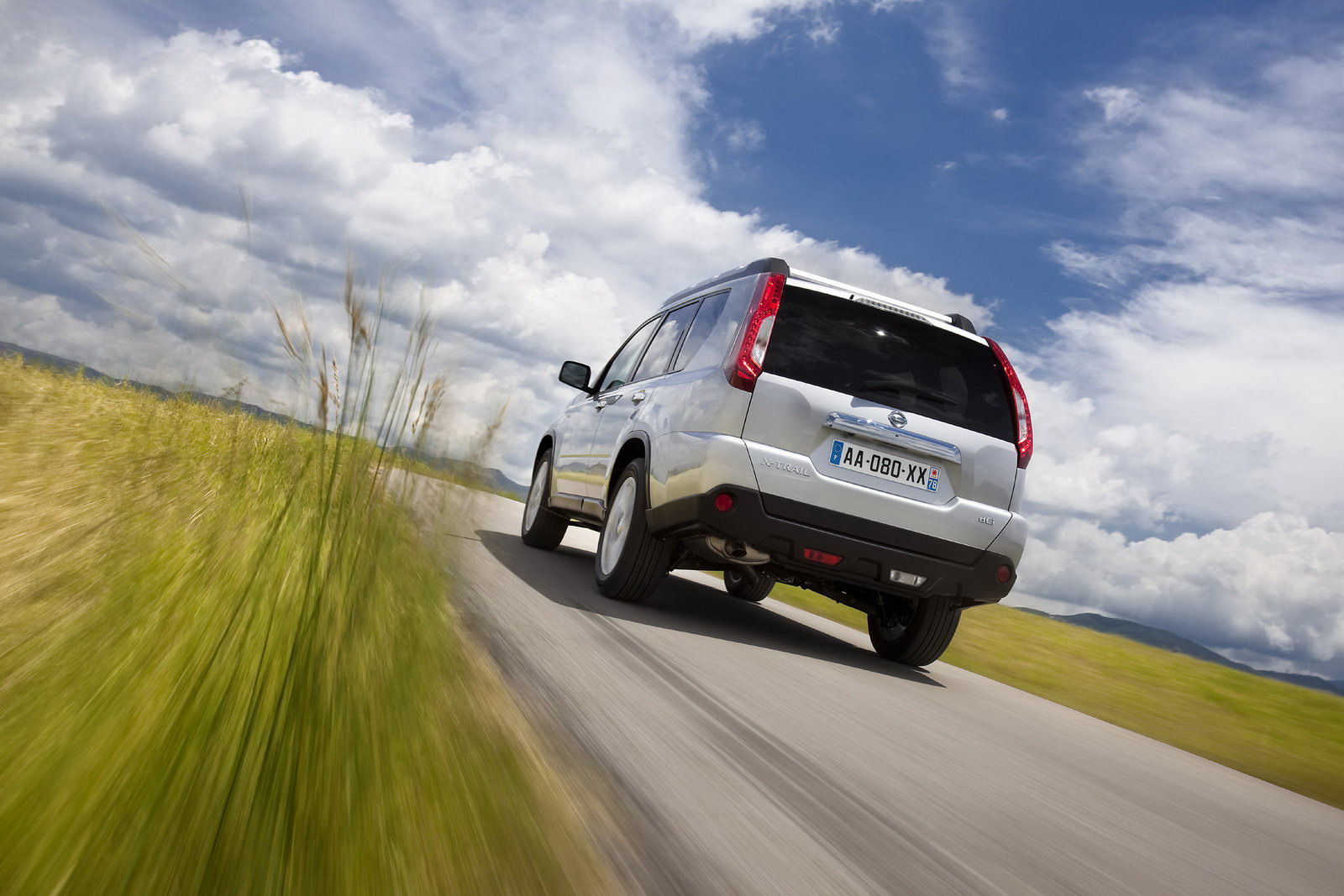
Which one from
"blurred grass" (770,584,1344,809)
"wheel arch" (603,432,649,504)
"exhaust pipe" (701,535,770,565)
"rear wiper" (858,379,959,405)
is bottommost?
"blurred grass" (770,584,1344,809)

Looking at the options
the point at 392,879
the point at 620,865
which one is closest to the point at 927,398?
the point at 620,865

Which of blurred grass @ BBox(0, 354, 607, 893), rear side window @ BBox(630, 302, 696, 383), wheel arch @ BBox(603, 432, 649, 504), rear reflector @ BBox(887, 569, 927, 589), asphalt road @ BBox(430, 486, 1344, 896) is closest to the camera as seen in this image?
blurred grass @ BBox(0, 354, 607, 893)

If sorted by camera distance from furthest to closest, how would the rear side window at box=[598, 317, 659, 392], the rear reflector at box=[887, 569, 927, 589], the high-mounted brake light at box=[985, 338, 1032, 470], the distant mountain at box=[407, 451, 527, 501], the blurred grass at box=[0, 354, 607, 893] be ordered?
the rear side window at box=[598, 317, 659, 392]
the high-mounted brake light at box=[985, 338, 1032, 470]
the rear reflector at box=[887, 569, 927, 589]
the distant mountain at box=[407, 451, 527, 501]
the blurred grass at box=[0, 354, 607, 893]

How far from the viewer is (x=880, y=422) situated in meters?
5.48

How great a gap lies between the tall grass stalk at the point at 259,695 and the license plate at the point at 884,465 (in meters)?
2.90

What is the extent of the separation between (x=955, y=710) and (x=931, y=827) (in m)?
2.38

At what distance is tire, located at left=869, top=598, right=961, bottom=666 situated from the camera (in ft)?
20.7

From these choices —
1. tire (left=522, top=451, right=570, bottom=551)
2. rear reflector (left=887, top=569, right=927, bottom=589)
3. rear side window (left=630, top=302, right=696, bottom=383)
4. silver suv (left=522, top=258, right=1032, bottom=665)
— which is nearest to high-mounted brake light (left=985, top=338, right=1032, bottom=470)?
silver suv (left=522, top=258, right=1032, bottom=665)

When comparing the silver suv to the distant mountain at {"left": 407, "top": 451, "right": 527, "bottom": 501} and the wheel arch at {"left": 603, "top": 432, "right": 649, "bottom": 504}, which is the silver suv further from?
the distant mountain at {"left": 407, "top": 451, "right": 527, "bottom": 501}

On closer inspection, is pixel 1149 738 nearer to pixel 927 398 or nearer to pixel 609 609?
pixel 927 398

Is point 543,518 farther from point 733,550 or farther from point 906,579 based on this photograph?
point 906,579

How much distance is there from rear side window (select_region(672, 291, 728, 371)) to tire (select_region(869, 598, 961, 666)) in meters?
2.12

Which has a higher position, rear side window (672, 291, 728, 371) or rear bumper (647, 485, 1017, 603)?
rear side window (672, 291, 728, 371)

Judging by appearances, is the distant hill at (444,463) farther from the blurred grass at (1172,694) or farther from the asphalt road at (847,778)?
the blurred grass at (1172,694)
